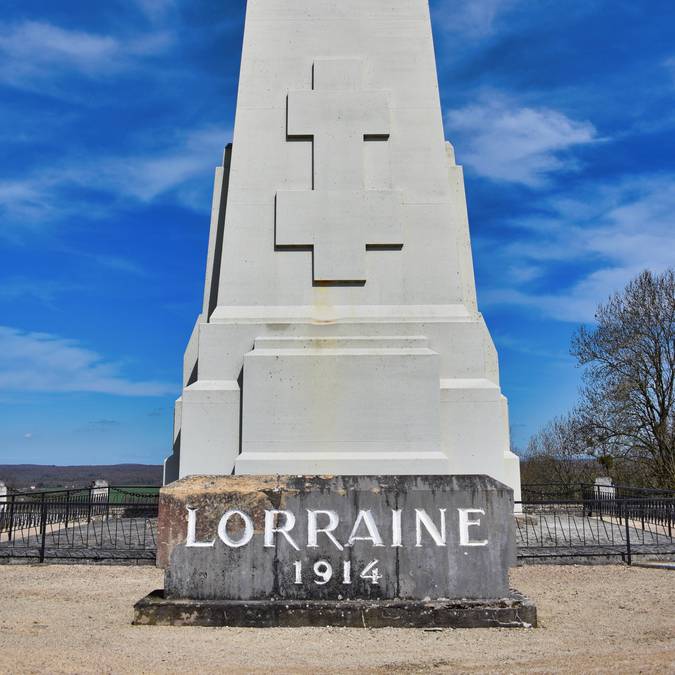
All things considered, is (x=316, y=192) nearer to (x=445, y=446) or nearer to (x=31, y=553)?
(x=445, y=446)

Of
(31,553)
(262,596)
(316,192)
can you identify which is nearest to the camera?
(262,596)

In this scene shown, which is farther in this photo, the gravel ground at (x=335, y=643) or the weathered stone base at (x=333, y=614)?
the weathered stone base at (x=333, y=614)

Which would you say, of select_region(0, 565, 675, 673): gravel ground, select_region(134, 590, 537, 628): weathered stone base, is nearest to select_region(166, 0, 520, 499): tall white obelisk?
select_region(0, 565, 675, 673): gravel ground

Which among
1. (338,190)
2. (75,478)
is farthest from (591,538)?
(75,478)

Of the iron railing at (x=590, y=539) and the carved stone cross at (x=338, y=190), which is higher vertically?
the carved stone cross at (x=338, y=190)

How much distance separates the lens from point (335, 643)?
18.7ft

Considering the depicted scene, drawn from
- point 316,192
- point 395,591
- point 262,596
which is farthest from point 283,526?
point 316,192

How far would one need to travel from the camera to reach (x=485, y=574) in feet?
21.0

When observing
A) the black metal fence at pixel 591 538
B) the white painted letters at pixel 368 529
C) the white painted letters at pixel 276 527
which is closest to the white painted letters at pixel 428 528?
the white painted letters at pixel 368 529

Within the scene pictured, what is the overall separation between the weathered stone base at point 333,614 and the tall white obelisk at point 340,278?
14.6ft

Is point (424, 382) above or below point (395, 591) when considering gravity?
above

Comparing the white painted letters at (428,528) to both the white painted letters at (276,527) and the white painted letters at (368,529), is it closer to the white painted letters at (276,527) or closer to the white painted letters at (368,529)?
the white painted letters at (368,529)

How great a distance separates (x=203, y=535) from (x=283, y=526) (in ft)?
2.38

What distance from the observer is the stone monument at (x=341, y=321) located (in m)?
6.55
